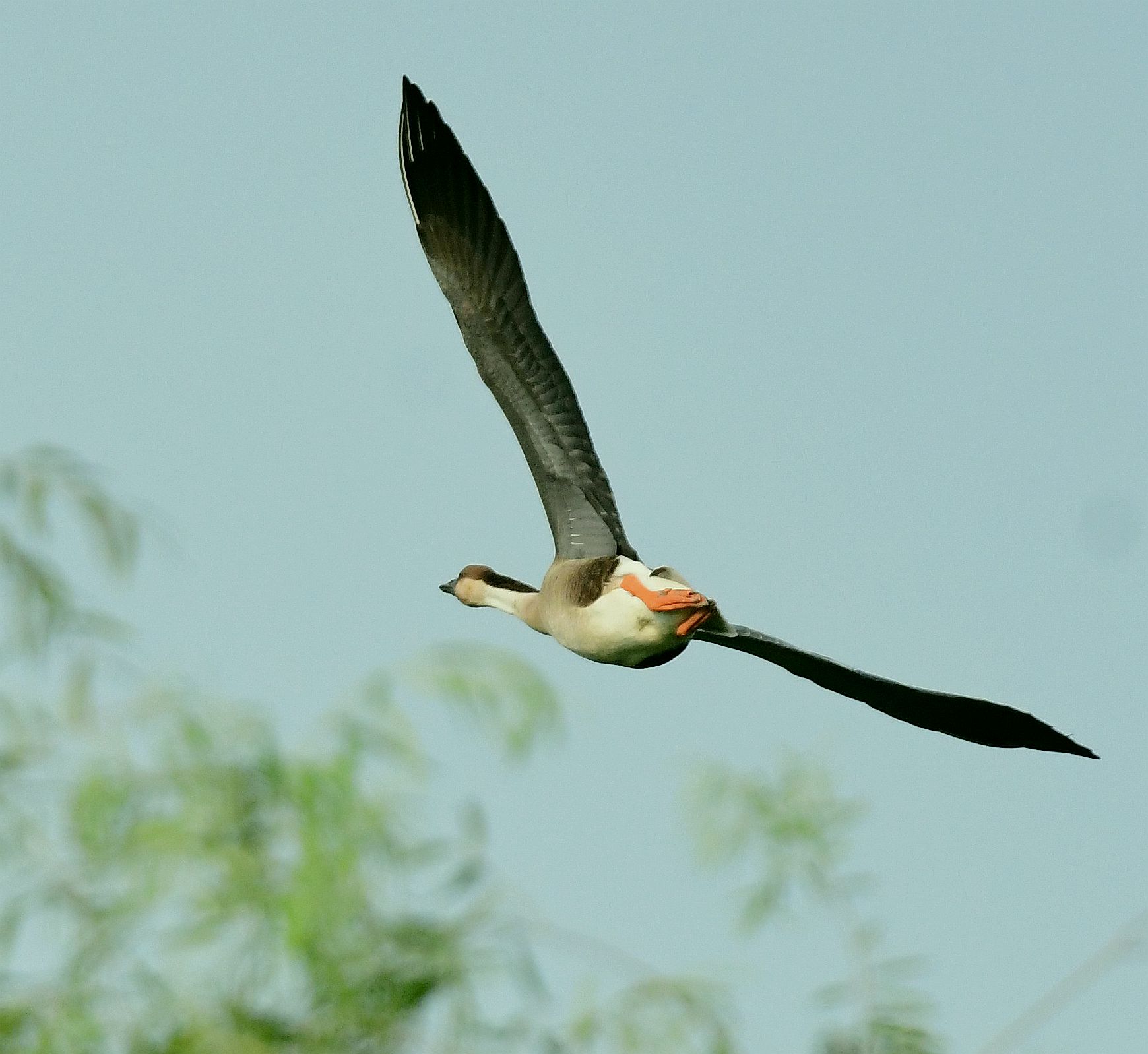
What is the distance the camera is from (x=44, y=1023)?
12.6 feet

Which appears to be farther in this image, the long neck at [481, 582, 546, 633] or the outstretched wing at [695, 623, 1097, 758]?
the long neck at [481, 582, 546, 633]

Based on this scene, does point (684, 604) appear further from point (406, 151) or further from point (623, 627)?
point (406, 151)

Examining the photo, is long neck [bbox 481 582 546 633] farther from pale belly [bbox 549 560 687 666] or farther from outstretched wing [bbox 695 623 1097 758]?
outstretched wing [bbox 695 623 1097 758]

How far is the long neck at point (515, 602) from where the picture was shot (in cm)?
643

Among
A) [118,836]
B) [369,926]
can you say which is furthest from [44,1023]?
[369,926]

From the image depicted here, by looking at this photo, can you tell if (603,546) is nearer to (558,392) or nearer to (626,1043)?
(558,392)

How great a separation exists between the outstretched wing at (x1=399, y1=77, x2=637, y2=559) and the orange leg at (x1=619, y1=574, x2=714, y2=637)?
84cm

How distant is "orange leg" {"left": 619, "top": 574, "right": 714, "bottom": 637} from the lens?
539 centimetres

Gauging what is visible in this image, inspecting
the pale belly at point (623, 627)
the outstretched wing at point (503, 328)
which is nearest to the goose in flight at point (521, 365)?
the outstretched wing at point (503, 328)

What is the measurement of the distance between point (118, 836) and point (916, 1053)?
2.16 meters

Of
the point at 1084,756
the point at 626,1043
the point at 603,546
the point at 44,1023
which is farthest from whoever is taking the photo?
the point at 603,546

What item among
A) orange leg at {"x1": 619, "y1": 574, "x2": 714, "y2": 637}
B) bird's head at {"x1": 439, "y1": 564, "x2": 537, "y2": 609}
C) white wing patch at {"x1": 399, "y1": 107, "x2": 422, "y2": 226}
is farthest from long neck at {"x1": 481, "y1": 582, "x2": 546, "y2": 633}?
white wing patch at {"x1": 399, "y1": 107, "x2": 422, "y2": 226}

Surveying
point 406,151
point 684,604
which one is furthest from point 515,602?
point 406,151

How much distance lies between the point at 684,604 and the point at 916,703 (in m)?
1.17
